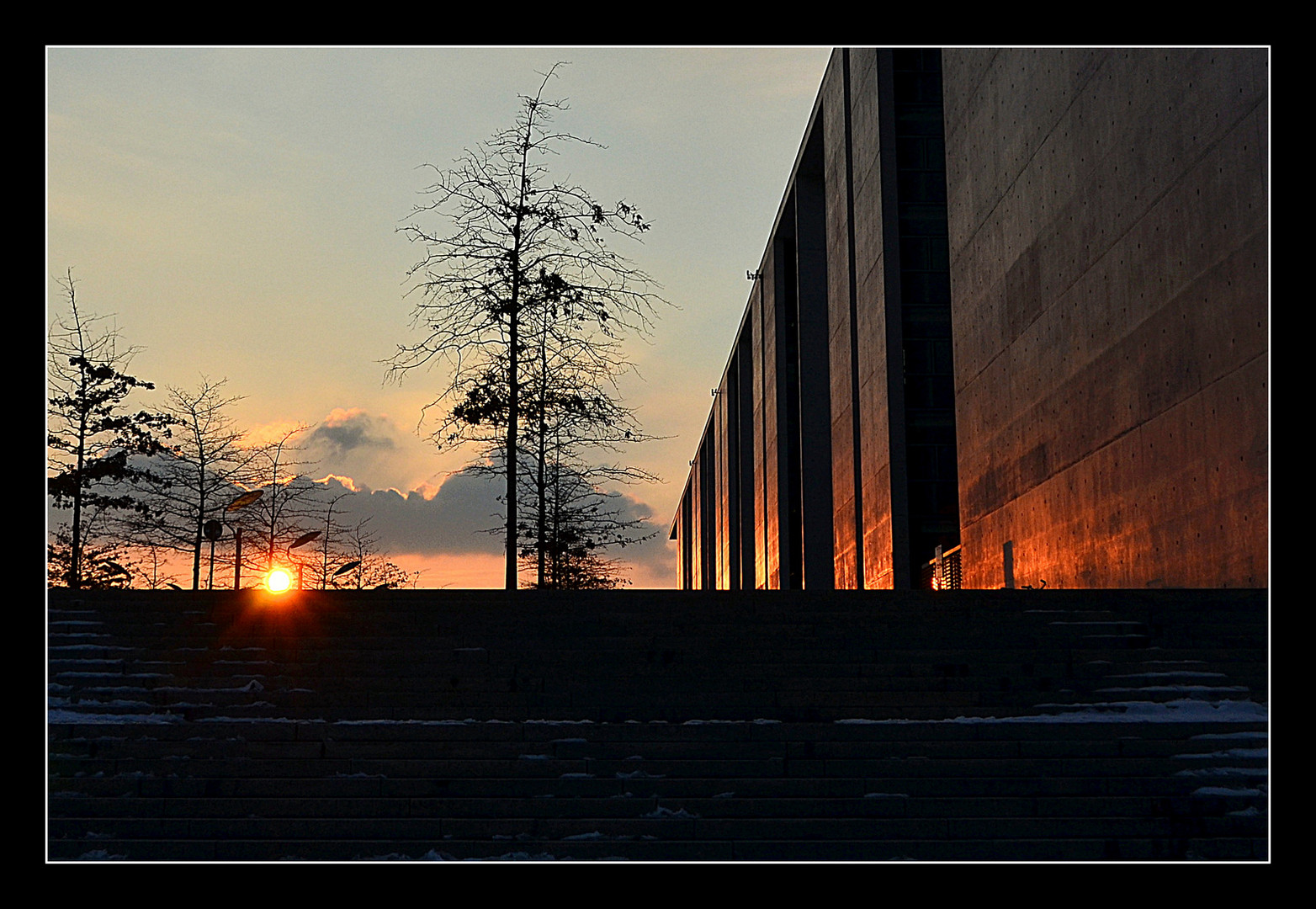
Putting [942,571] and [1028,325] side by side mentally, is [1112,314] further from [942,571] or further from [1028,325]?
[942,571]

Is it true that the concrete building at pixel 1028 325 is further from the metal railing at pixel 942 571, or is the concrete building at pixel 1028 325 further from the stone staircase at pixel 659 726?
the stone staircase at pixel 659 726

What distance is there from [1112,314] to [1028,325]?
3.96 metres

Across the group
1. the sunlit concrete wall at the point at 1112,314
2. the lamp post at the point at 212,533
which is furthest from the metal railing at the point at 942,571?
the lamp post at the point at 212,533

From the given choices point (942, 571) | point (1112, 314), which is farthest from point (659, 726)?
point (942, 571)

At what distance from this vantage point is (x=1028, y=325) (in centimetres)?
2442

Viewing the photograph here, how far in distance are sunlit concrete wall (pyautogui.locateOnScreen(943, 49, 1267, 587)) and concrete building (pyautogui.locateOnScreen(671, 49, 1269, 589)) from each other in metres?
0.05

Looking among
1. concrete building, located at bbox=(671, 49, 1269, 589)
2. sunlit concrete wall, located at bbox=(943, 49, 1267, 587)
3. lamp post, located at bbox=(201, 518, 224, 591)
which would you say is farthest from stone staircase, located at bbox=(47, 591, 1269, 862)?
lamp post, located at bbox=(201, 518, 224, 591)

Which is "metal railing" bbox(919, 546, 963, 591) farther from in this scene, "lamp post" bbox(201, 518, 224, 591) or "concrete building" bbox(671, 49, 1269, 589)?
"lamp post" bbox(201, 518, 224, 591)

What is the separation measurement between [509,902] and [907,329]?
91.3 feet

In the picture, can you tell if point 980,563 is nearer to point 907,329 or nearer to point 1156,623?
point 907,329

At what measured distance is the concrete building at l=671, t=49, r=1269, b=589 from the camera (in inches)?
658
